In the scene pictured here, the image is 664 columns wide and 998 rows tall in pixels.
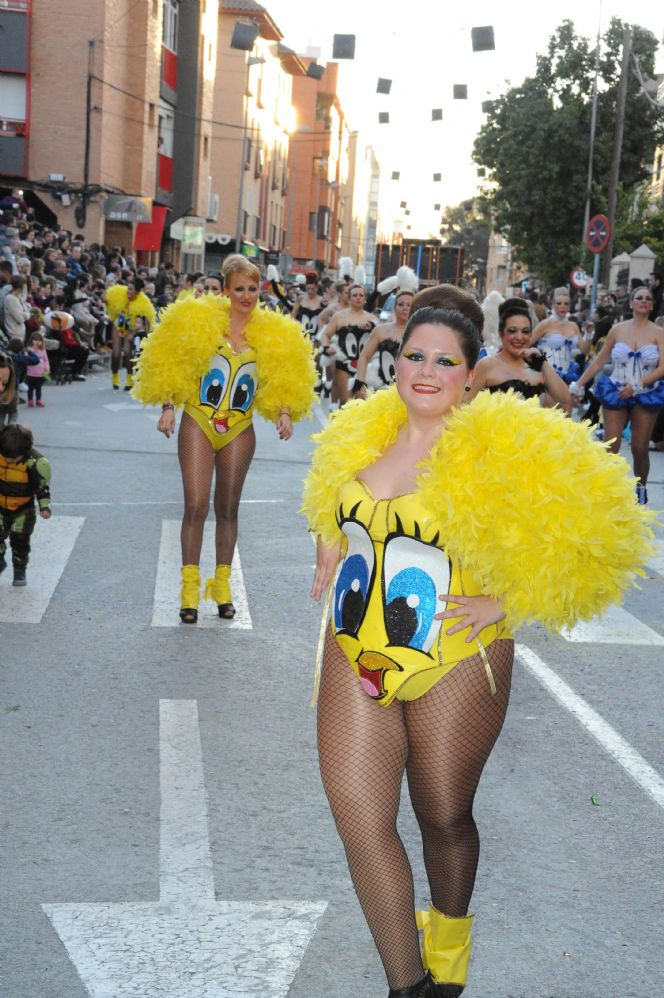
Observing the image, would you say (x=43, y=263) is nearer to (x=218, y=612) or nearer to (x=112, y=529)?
(x=112, y=529)

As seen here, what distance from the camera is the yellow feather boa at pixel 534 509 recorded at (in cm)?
354

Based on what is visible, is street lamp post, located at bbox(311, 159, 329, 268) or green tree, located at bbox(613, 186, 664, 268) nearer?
green tree, located at bbox(613, 186, 664, 268)

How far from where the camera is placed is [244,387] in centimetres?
812

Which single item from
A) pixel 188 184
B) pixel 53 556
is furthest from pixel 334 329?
pixel 188 184

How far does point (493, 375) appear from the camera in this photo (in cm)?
897

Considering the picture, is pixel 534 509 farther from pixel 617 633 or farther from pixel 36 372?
pixel 36 372

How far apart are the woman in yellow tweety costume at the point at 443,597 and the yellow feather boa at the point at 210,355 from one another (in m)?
4.36

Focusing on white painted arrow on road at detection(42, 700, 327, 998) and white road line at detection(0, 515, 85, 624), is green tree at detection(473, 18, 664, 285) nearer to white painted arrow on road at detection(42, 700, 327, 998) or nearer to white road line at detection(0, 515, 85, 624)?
white road line at detection(0, 515, 85, 624)

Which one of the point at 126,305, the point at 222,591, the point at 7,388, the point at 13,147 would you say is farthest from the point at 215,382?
the point at 13,147

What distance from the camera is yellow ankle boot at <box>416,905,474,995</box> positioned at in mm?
3768

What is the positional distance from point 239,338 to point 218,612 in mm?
1607

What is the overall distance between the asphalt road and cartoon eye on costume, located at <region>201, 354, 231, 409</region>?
50.9 inches

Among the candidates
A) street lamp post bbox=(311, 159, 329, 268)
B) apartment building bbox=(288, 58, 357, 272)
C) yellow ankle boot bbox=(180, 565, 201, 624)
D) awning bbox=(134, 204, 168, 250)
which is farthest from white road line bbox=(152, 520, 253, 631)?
street lamp post bbox=(311, 159, 329, 268)

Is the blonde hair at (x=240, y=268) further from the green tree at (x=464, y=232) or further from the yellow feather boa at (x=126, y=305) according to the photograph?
the green tree at (x=464, y=232)
